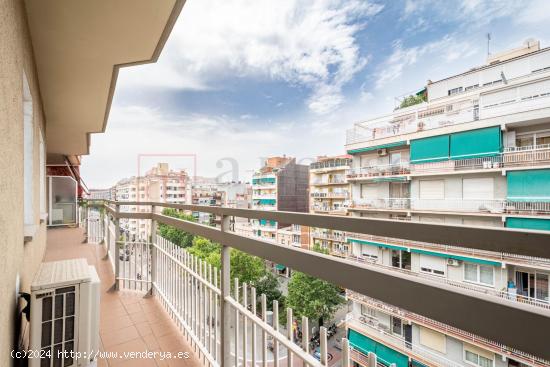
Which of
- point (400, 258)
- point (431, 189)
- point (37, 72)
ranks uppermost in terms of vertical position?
point (37, 72)

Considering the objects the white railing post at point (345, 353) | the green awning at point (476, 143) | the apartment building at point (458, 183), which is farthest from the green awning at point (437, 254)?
the white railing post at point (345, 353)

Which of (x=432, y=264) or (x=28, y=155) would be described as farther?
(x=432, y=264)

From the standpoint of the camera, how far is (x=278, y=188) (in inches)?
910

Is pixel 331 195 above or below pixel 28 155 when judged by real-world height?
below

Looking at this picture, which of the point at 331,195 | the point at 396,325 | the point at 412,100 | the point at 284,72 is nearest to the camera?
the point at 396,325

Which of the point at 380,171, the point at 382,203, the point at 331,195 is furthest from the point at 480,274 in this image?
the point at 331,195

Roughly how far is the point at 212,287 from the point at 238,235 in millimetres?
592

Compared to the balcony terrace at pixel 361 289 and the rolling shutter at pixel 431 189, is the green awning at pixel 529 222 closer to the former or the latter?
the rolling shutter at pixel 431 189

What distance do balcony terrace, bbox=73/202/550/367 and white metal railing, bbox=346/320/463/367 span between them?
18.2ft

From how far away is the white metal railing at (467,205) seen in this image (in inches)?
228

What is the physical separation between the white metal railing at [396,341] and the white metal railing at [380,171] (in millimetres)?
4439

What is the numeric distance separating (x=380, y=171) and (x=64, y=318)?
871 cm

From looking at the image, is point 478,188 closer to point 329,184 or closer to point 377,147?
point 377,147

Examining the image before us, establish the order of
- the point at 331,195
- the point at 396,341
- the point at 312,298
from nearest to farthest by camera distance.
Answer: the point at 396,341
the point at 312,298
the point at 331,195
